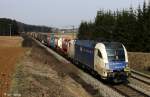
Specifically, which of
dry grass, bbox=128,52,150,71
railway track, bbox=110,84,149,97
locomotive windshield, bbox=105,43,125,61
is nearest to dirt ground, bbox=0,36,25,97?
railway track, bbox=110,84,149,97

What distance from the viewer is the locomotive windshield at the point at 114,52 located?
28406 millimetres

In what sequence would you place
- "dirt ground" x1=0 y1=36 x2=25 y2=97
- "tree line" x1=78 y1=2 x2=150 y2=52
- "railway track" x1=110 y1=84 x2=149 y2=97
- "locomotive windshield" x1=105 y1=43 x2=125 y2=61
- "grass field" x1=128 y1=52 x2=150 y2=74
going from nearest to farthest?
"dirt ground" x1=0 y1=36 x2=25 y2=97 < "railway track" x1=110 y1=84 x2=149 y2=97 < "locomotive windshield" x1=105 y1=43 x2=125 y2=61 < "grass field" x1=128 y1=52 x2=150 y2=74 < "tree line" x1=78 y1=2 x2=150 y2=52

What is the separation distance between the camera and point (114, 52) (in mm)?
Answer: 28578

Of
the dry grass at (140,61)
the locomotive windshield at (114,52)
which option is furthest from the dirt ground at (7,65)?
the dry grass at (140,61)

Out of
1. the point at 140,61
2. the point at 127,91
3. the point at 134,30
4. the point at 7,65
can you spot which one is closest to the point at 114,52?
the point at 127,91

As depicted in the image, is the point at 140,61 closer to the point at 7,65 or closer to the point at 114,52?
the point at 114,52

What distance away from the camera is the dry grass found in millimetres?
41428

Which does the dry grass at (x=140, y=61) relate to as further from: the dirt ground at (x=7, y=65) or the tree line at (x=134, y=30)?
the dirt ground at (x=7, y=65)

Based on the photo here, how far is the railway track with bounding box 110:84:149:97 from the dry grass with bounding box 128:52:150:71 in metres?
13.5

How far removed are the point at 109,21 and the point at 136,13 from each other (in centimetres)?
2191

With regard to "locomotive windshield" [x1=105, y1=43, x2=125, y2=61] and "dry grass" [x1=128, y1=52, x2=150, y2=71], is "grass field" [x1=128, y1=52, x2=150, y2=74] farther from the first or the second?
"locomotive windshield" [x1=105, y1=43, x2=125, y2=61]

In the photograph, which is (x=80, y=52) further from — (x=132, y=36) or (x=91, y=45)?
(x=132, y=36)

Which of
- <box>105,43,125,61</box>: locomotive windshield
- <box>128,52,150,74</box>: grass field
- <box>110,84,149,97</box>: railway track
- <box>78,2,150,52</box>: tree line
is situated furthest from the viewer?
<box>78,2,150,52</box>: tree line

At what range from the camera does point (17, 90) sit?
19.0m
